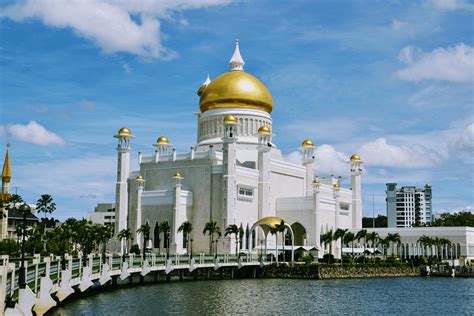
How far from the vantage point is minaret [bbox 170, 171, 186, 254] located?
6147 cm

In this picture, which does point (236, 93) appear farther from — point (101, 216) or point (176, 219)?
point (101, 216)

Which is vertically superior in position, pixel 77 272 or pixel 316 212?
pixel 316 212

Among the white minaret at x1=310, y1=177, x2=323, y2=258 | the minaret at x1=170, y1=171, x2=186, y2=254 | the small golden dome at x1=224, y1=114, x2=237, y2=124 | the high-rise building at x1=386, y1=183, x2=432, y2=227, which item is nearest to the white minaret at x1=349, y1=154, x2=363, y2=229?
the white minaret at x1=310, y1=177, x2=323, y2=258

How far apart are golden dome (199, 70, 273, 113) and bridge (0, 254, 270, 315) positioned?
61.8 feet

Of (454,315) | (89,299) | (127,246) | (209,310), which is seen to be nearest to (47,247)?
(127,246)

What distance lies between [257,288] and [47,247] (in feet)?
122

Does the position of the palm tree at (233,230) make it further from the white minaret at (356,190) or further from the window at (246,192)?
the white minaret at (356,190)

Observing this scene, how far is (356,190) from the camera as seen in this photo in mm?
79188

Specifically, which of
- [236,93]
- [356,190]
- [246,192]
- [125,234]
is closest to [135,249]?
[125,234]

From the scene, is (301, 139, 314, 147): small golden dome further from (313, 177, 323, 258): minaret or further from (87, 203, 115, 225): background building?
(87, 203, 115, 225): background building

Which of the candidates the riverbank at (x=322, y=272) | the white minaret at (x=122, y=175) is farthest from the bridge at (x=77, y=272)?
the white minaret at (x=122, y=175)

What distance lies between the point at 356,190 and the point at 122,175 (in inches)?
1127

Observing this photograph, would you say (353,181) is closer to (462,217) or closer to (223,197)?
(223,197)

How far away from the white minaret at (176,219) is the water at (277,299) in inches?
516
